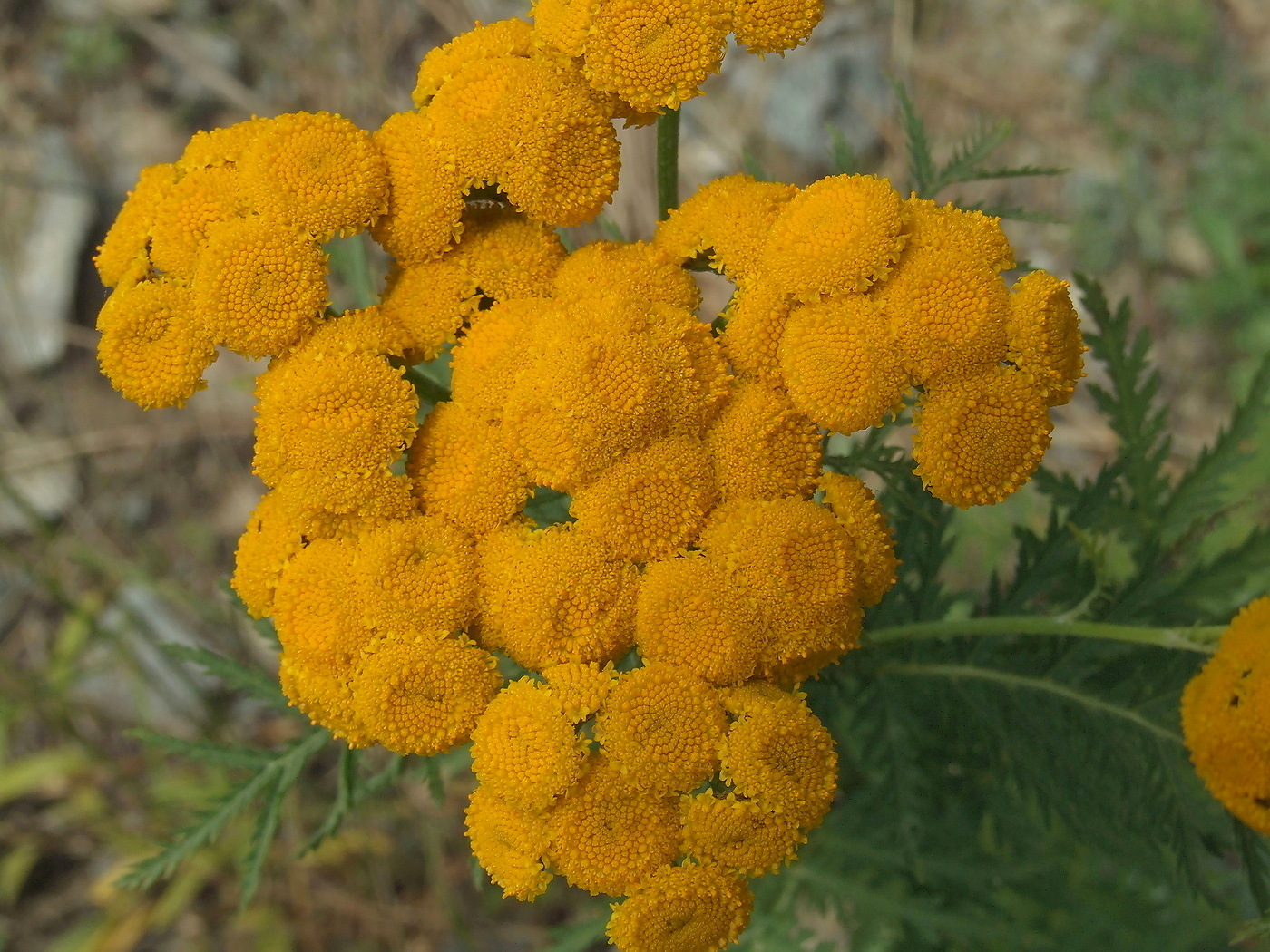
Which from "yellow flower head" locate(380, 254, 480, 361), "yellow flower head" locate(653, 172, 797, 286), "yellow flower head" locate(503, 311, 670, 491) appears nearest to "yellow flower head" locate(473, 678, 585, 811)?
"yellow flower head" locate(503, 311, 670, 491)

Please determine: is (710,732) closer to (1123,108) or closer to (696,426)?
(696,426)

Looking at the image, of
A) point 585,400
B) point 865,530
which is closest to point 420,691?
point 585,400

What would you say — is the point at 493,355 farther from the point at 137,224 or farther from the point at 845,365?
the point at 137,224

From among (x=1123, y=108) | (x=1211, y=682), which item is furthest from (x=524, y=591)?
(x=1123, y=108)

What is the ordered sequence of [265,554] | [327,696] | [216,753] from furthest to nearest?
[216,753], [265,554], [327,696]

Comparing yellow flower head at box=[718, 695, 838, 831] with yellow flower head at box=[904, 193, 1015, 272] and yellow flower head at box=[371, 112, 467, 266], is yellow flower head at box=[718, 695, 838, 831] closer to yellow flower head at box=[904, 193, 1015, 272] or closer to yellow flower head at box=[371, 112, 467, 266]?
yellow flower head at box=[904, 193, 1015, 272]

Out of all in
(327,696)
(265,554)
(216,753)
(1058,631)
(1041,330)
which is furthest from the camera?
(216,753)

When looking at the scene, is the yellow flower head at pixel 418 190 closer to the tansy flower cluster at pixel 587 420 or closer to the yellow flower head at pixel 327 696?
the tansy flower cluster at pixel 587 420
